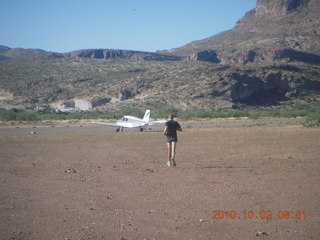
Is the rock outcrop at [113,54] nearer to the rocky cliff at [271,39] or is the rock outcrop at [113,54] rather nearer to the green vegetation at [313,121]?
the rocky cliff at [271,39]

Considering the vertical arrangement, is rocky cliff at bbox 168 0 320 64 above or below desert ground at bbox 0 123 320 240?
above

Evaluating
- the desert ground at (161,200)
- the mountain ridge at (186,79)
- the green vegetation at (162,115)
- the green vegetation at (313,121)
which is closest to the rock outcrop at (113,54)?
the mountain ridge at (186,79)

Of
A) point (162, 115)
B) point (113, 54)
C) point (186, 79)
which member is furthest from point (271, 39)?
point (162, 115)

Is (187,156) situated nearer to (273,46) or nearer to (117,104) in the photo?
(117,104)

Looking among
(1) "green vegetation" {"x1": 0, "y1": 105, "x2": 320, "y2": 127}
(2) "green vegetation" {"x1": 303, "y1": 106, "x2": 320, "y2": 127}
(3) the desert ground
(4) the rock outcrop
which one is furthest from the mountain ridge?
(3) the desert ground

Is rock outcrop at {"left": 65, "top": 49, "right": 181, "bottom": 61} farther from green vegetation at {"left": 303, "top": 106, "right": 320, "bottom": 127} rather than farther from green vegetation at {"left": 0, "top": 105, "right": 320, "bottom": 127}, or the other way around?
green vegetation at {"left": 303, "top": 106, "right": 320, "bottom": 127}
